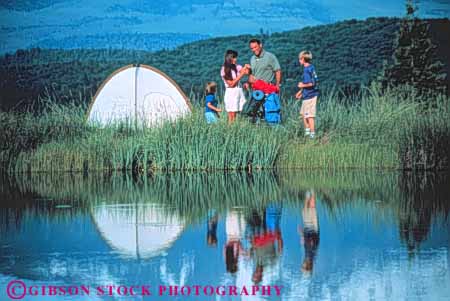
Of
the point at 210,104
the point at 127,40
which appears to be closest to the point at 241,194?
the point at 210,104

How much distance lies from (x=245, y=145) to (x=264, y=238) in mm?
6423

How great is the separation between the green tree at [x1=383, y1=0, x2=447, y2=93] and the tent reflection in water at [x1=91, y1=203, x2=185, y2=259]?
1824cm

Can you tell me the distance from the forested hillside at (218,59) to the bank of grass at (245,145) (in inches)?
727

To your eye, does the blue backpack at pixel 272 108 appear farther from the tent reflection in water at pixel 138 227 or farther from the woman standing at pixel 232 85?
the tent reflection in water at pixel 138 227

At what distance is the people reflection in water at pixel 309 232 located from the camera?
19.4 ft

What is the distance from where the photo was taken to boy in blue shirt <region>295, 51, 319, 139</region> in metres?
13.6

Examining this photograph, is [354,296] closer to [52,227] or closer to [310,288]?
[310,288]

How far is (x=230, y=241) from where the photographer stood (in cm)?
672

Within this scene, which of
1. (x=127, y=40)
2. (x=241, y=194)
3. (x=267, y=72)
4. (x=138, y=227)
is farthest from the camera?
(x=127, y=40)

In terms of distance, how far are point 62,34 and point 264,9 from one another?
6.11 meters

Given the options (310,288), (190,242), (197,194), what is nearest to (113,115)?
(197,194)

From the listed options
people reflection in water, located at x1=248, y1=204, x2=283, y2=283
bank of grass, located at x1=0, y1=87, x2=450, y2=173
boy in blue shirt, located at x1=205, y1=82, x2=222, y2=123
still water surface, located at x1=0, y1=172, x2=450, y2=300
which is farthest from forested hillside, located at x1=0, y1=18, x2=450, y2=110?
people reflection in water, located at x1=248, y1=204, x2=283, y2=283

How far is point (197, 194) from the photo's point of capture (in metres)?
10.1

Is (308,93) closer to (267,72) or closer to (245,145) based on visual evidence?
(267,72)
